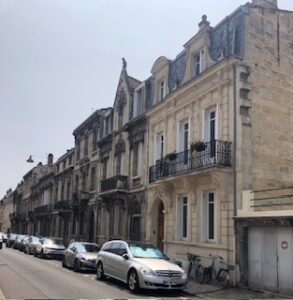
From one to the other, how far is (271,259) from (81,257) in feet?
29.7

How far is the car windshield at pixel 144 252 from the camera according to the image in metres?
15.5

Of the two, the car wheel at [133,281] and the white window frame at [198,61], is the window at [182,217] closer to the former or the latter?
the white window frame at [198,61]

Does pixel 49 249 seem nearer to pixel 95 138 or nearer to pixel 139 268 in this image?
pixel 95 138

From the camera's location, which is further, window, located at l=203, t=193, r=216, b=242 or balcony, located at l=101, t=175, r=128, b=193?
balcony, located at l=101, t=175, r=128, b=193

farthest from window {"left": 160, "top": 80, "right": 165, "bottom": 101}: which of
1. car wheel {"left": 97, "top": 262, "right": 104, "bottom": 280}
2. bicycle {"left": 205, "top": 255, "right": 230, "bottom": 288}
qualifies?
car wheel {"left": 97, "top": 262, "right": 104, "bottom": 280}

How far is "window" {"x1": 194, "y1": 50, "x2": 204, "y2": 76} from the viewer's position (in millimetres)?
20803

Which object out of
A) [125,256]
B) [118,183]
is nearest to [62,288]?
[125,256]

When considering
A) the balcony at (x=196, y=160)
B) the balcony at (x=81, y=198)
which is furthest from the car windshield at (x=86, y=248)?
the balcony at (x=81, y=198)

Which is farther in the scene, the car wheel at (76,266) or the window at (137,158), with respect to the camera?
the window at (137,158)

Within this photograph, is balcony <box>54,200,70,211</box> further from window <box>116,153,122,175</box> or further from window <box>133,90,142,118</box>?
window <box>133,90,142,118</box>

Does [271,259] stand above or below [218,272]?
above

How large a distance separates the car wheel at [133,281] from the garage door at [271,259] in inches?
167

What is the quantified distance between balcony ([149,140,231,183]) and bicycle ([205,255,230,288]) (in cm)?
360

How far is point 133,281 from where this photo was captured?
14.2m
